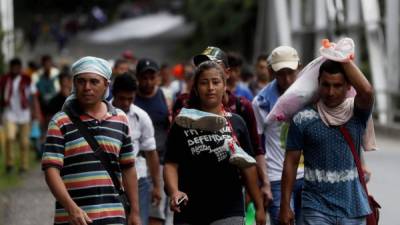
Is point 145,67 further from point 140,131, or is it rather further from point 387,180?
point 387,180

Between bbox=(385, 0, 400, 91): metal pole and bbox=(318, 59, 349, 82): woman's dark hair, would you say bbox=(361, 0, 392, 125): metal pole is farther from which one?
bbox=(318, 59, 349, 82): woman's dark hair

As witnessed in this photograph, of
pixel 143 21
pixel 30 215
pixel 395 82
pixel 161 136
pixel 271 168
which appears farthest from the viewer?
pixel 143 21

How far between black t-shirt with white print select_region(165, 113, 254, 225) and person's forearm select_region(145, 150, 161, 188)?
1585mm

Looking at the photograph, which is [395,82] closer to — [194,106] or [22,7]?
[194,106]

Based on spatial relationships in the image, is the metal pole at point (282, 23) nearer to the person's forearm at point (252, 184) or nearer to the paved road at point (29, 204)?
the paved road at point (29, 204)

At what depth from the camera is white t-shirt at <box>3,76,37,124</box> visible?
15.9 meters

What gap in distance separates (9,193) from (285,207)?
8.20 meters

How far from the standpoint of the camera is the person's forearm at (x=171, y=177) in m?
6.35

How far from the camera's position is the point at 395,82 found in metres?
23.9

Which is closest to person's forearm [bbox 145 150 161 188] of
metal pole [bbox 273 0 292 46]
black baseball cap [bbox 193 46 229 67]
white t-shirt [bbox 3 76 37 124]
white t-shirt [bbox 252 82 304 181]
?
white t-shirt [bbox 252 82 304 181]

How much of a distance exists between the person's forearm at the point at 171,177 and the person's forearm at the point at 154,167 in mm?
1570

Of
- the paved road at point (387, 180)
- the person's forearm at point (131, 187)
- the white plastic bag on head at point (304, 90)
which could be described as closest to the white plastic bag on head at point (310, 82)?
the white plastic bag on head at point (304, 90)

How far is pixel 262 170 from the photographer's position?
7480 mm

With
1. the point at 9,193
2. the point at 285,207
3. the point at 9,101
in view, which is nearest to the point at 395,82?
the point at 9,101
